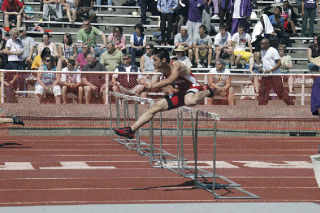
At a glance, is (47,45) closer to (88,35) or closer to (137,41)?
(88,35)

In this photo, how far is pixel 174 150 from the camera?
15.9m

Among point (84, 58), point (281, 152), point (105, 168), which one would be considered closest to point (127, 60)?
point (84, 58)

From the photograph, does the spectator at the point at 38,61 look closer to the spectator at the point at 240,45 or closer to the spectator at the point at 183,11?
the spectator at the point at 183,11

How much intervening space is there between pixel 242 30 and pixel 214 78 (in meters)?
4.70

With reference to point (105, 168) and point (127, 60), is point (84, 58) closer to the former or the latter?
point (127, 60)

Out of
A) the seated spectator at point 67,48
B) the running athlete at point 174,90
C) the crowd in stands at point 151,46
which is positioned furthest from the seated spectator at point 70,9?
the running athlete at point 174,90

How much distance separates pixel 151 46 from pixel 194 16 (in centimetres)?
298

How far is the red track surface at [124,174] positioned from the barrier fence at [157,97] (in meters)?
0.65

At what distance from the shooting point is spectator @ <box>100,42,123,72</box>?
20.1 m

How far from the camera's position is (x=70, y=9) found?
78.3 feet

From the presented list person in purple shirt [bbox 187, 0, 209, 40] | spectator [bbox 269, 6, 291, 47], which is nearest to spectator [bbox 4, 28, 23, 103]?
person in purple shirt [bbox 187, 0, 209, 40]

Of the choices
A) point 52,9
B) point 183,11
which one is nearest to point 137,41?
point 183,11

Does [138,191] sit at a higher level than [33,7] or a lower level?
lower

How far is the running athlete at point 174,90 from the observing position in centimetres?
1111
